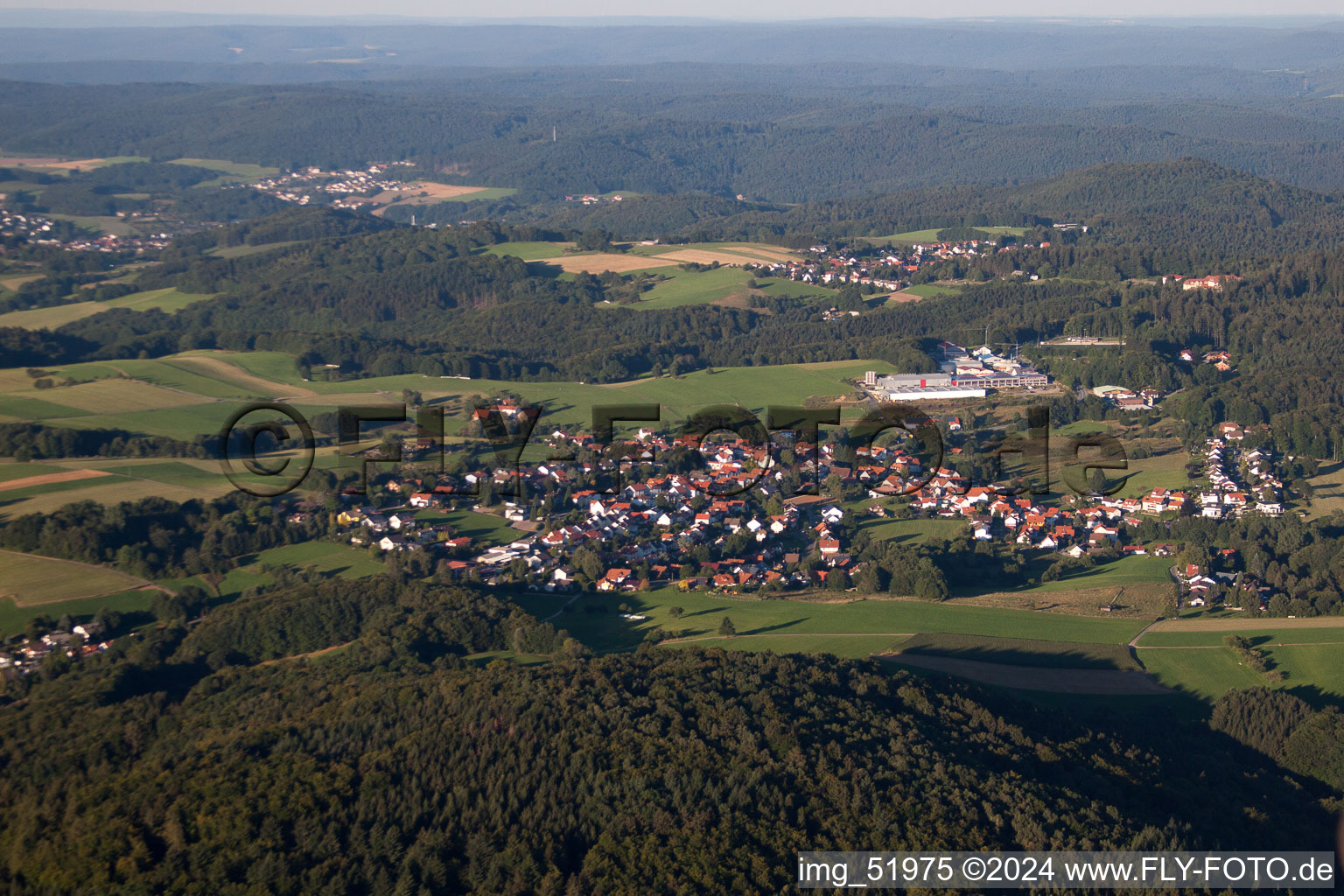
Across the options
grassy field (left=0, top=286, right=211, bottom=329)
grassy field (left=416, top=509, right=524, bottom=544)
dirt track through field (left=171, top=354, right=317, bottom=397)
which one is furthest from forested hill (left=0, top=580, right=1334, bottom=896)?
grassy field (left=0, top=286, right=211, bottom=329)

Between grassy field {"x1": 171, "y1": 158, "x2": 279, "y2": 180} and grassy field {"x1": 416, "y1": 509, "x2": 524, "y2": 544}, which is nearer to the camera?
grassy field {"x1": 416, "y1": 509, "x2": 524, "y2": 544}

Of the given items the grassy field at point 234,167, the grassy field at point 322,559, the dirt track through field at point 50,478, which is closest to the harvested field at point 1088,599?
the grassy field at point 322,559

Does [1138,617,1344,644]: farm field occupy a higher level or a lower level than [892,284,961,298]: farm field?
lower

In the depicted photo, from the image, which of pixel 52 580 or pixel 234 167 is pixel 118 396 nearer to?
pixel 52 580

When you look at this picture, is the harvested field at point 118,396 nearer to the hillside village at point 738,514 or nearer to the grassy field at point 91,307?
the hillside village at point 738,514

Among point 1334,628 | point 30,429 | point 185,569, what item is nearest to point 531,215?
point 30,429

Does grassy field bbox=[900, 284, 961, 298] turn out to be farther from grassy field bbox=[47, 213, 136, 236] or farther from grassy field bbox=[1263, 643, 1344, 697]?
grassy field bbox=[47, 213, 136, 236]

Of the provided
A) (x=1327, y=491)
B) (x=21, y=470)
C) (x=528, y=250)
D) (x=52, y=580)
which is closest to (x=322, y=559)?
(x=52, y=580)

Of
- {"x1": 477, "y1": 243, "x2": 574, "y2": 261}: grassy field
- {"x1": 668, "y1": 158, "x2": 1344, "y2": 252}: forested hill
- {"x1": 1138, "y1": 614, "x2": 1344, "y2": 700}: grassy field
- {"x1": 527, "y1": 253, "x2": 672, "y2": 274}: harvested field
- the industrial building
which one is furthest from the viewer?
{"x1": 668, "y1": 158, "x2": 1344, "y2": 252}: forested hill
